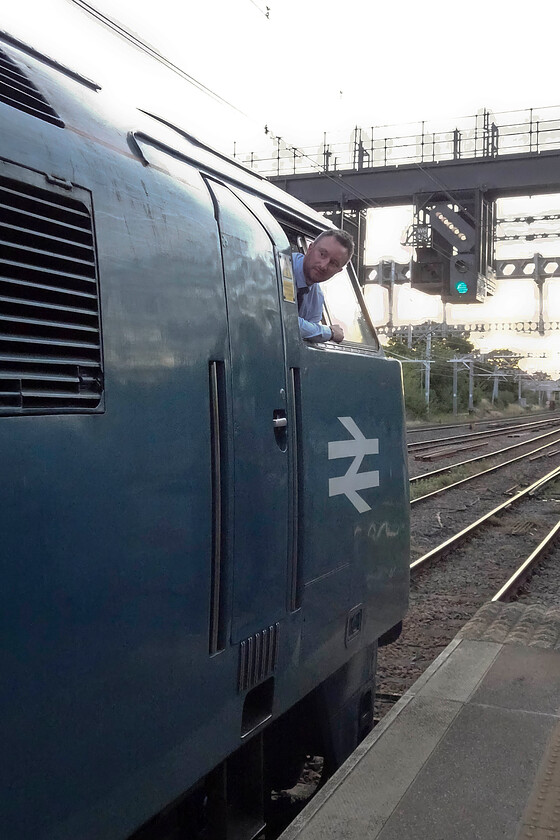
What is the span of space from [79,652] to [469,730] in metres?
2.35

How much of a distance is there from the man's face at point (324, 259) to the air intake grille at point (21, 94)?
1.56 meters

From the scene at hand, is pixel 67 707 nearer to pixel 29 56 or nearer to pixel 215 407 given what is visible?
pixel 215 407

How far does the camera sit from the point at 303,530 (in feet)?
10.9

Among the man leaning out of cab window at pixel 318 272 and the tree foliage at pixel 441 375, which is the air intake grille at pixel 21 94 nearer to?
the man leaning out of cab window at pixel 318 272

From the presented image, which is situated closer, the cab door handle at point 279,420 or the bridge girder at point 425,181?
the cab door handle at point 279,420

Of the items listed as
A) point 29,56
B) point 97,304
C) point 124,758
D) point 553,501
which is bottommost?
point 553,501

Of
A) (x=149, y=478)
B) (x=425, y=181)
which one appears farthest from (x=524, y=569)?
(x=425, y=181)

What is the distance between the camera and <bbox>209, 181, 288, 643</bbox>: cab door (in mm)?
2855

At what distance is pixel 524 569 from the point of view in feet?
33.2

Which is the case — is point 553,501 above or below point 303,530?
below

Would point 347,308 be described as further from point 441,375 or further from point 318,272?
point 441,375

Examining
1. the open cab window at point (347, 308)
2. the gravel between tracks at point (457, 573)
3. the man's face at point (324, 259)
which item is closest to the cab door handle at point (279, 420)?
the man's face at point (324, 259)

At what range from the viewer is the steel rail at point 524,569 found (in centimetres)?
900

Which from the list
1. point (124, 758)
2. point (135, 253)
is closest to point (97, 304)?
point (135, 253)
